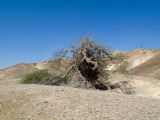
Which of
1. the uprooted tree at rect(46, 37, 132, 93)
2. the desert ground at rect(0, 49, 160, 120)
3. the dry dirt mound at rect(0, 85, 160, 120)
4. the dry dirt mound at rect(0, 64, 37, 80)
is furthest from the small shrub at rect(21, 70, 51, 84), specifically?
the dry dirt mound at rect(0, 64, 37, 80)

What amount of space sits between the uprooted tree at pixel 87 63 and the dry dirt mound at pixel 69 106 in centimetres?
976

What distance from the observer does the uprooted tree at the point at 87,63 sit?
1136 inches

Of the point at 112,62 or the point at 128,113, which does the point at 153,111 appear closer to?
the point at 128,113

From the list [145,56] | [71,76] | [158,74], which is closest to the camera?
[71,76]

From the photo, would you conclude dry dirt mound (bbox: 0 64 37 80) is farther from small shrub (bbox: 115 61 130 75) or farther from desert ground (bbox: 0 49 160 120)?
desert ground (bbox: 0 49 160 120)

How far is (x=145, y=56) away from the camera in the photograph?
92.8 meters

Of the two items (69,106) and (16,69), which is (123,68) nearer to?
(69,106)

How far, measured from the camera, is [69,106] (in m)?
16.3

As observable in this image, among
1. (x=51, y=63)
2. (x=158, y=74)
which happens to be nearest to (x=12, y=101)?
(x=51, y=63)

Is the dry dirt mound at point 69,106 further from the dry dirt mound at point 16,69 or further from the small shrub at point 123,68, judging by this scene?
the dry dirt mound at point 16,69

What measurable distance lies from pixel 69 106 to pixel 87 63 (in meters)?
13.0

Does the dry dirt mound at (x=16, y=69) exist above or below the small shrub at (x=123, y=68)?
above

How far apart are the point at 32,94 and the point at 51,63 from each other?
12363 millimetres

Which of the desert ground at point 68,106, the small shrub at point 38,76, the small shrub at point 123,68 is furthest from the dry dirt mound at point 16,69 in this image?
the desert ground at point 68,106
